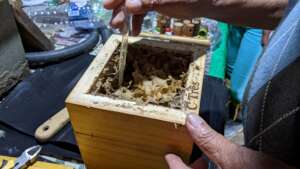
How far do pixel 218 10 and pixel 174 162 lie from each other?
302 millimetres

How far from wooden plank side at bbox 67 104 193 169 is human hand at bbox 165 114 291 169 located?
2 centimetres

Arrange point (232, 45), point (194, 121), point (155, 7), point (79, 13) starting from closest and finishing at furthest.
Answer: point (194, 121), point (155, 7), point (79, 13), point (232, 45)

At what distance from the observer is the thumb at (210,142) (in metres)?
0.36

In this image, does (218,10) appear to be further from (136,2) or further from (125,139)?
(125,139)

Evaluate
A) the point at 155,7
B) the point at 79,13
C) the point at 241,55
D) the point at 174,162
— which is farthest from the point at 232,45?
the point at 174,162

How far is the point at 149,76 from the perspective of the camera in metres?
0.49

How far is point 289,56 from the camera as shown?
1.19 feet

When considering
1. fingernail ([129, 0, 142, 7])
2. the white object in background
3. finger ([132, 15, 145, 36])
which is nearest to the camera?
fingernail ([129, 0, 142, 7])

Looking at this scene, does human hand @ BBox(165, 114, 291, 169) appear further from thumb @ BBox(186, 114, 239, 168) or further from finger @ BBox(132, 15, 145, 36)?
finger @ BBox(132, 15, 145, 36)

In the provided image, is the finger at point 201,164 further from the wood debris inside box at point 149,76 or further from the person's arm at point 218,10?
the person's arm at point 218,10

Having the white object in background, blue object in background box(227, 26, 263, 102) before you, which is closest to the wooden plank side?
blue object in background box(227, 26, 263, 102)

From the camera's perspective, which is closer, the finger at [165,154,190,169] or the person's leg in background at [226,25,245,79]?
the finger at [165,154,190,169]

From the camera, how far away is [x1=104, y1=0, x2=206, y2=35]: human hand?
0.46m

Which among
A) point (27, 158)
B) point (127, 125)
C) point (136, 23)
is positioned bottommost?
point (27, 158)
